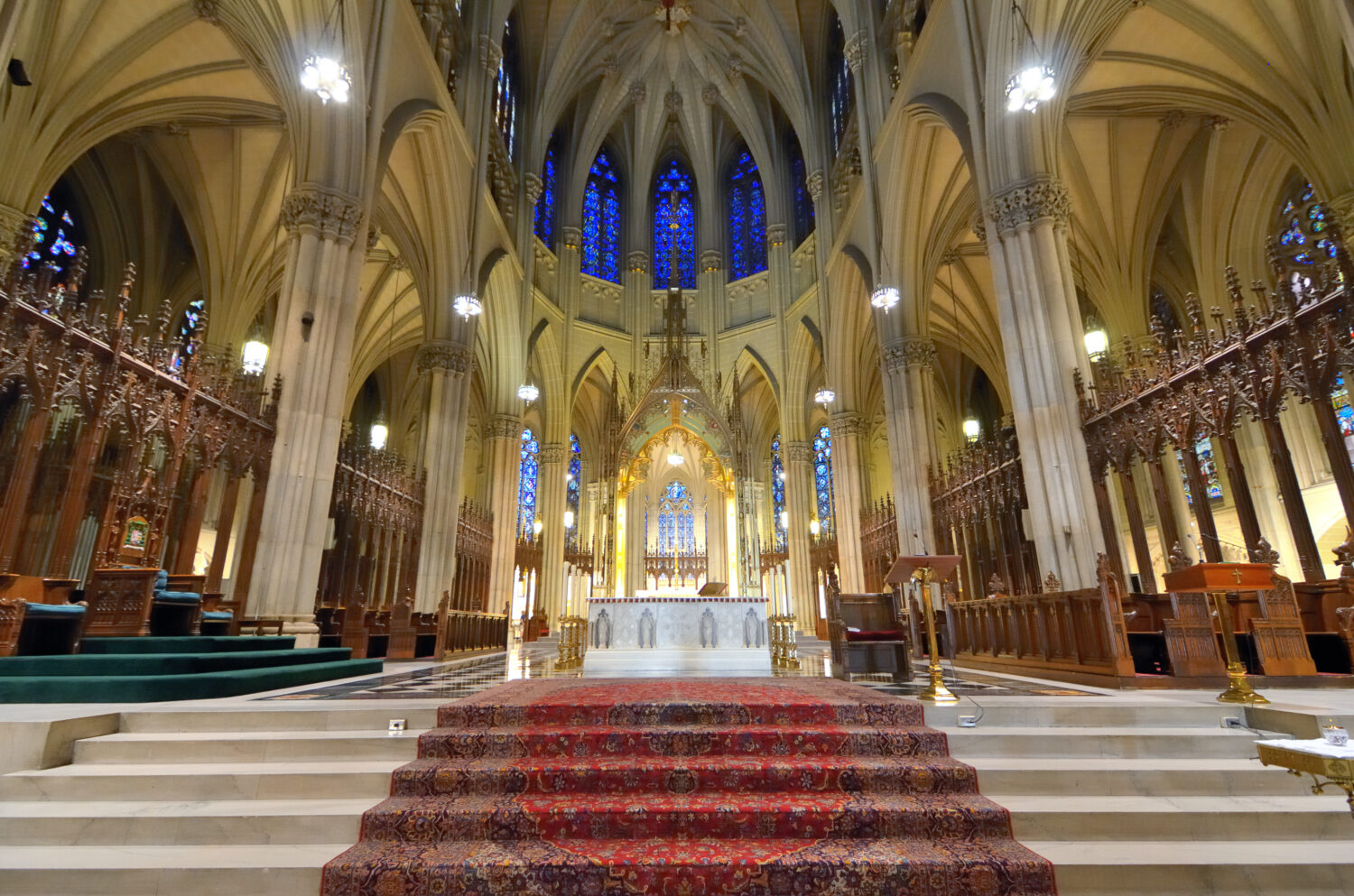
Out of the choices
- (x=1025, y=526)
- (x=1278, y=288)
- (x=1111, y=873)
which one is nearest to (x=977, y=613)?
(x=1025, y=526)

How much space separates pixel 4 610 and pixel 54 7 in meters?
10.6

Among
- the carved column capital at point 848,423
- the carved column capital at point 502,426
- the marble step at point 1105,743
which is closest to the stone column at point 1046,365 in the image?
the marble step at point 1105,743

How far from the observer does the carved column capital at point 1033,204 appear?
993cm

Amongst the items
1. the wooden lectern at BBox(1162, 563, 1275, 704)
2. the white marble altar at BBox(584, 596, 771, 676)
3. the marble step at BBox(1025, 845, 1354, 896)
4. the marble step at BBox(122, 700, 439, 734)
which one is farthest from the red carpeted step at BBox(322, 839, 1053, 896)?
the white marble altar at BBox(584, 596, 771, 676)

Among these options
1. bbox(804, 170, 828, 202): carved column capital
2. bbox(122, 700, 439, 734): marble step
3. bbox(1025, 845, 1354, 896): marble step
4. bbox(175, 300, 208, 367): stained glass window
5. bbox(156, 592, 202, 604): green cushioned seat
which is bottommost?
bbox(1025, 845, 1354, 896): marble step

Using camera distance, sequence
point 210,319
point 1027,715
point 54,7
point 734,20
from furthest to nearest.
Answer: point 734,20
point 210,319
point 54,7
point 1027,715

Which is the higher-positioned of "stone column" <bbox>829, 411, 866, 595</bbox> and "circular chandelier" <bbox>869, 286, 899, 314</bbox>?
"circular chandelier" <bbox>869, 286, 899, 314</bbox>

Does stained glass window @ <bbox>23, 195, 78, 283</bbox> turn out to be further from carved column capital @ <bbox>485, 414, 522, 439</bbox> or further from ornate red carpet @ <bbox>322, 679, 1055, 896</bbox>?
ornate red carpet @ <bbox>322, 679, 1055, 896</bbox>

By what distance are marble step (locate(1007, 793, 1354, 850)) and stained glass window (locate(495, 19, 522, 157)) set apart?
20.5m

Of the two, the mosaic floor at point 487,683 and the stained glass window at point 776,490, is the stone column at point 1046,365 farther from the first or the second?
the stained glass window at point 776,490

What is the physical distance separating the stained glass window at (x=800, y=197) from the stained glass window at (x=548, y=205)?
8.83 m

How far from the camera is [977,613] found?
30.6ft

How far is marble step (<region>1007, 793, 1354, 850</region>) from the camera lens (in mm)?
3086

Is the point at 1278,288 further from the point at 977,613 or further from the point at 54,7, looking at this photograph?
the point at 54,7
